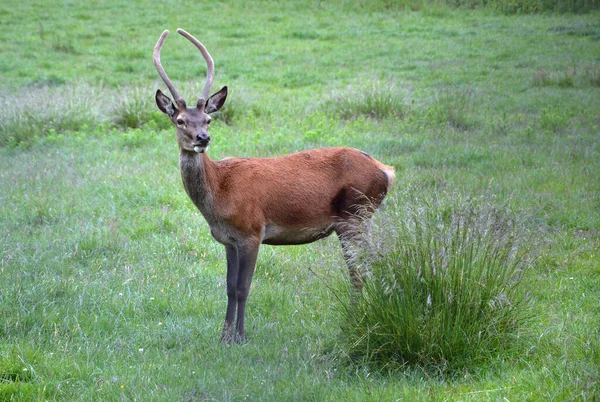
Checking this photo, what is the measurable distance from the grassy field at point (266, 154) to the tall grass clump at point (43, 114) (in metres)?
0.04

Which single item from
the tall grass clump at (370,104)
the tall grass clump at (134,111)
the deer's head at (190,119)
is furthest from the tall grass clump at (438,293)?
the tall grass clump at (134,111)

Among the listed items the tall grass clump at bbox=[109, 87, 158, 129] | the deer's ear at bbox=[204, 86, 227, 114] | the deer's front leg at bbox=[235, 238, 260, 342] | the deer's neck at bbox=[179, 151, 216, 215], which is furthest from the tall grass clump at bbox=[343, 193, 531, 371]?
the tall grass clump at bbox=[109, 87, 158, 129]

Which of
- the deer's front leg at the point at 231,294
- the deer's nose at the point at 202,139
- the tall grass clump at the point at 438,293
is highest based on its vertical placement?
the deer's nose at the point at 202,139

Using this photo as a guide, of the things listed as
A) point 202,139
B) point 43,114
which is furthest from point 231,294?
point 43,114

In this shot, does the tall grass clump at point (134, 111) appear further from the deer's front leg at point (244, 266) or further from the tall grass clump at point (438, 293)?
the tall grass clump at point (438, 293)

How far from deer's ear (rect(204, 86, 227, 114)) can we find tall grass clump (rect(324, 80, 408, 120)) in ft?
23.4

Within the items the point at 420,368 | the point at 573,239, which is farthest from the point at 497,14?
the point at 420,368

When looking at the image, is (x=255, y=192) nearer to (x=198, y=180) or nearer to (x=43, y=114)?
(x=198, y=180)

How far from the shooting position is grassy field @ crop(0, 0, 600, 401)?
536 centimetres

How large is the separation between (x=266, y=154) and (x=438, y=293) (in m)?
6.11

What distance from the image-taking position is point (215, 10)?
1019 inches

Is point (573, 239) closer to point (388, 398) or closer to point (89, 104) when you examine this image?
point (388, 398)

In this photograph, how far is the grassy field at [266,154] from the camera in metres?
5.36

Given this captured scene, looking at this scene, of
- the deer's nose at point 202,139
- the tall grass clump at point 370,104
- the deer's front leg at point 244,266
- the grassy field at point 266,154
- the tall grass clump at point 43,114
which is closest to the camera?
the grassy field at point 266,154
